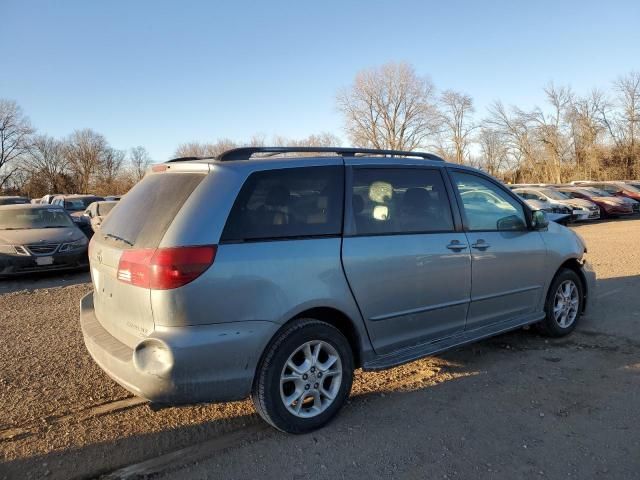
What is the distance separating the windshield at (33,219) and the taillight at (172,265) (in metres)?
8.77

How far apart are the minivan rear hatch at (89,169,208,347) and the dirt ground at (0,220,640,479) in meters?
0.70

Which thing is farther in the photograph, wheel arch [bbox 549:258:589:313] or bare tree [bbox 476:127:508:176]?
bare tree [bbox 476:127:508:176]

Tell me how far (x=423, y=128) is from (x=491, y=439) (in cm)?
6143

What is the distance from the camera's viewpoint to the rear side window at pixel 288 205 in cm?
300

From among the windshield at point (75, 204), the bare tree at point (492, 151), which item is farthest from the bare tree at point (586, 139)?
the windshield at point (75, 204)

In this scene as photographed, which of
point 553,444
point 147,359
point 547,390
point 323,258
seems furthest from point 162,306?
point 547,390

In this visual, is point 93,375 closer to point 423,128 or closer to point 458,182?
point 458,182

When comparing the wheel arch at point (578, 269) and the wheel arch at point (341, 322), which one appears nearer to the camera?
the wheel arch at point (341, 322)

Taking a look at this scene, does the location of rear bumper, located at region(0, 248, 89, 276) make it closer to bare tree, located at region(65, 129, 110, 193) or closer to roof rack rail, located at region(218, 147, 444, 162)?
roof rack rail, located at region(218, 147, 444, 162)

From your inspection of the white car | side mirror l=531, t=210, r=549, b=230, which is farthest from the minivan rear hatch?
the white car

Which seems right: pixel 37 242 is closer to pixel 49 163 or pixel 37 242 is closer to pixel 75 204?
pixel 75 204

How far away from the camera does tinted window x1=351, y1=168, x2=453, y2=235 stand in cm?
353

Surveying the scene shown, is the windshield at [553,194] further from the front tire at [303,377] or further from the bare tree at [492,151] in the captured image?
the bare tree at [492,151]

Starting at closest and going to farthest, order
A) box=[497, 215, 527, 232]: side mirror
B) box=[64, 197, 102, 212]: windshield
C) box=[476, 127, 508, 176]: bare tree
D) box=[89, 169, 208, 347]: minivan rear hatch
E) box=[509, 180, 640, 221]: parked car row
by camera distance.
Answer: box=[89, 169, 208, 347]: minivan rear hatch
box=[497, 215, 527, 232]: side mirror
box=[509, 180, 640, 221]: parked car row
box=[64, 197, 102, 212]: windshield
box=[476, 127, 508, 176]: bare tree
